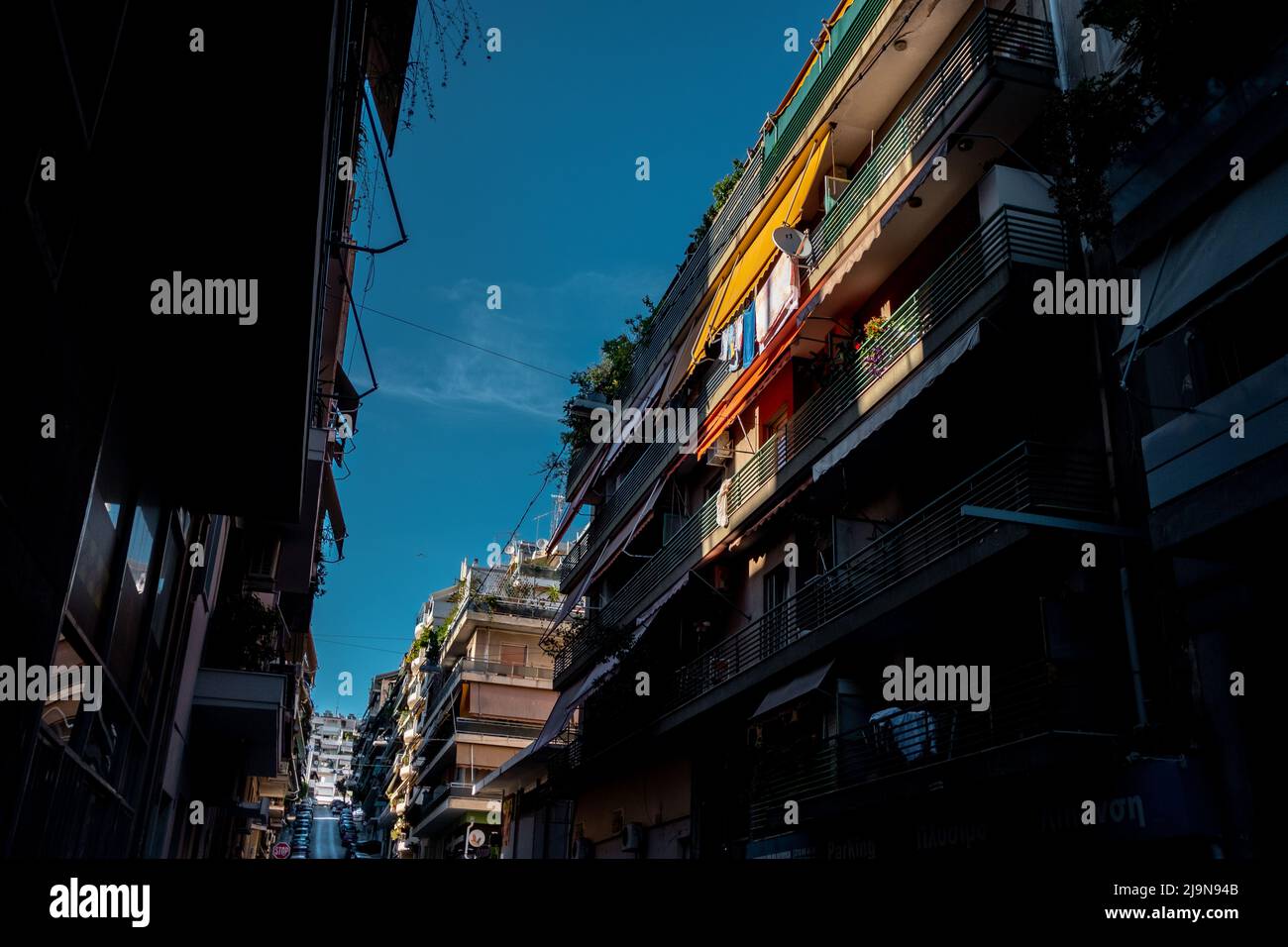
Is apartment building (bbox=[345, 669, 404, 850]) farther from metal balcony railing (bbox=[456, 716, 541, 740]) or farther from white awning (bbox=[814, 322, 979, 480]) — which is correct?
white awning (bbox=[814, 322, 979, 480])

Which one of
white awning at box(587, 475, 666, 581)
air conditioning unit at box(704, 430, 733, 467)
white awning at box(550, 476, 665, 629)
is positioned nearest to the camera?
air conditioning unit at box(704, 430, 733, 467)

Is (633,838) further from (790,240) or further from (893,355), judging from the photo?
(790,240)

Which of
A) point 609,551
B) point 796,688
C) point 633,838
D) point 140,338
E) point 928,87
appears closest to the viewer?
point 140,338

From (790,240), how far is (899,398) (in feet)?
16.7

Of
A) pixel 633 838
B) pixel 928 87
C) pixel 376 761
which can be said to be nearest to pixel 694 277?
pixel 928 87

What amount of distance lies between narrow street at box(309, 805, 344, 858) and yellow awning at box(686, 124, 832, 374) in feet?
151

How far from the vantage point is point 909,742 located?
13.2 meters

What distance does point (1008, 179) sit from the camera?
1326cm

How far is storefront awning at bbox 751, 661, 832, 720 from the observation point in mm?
15266

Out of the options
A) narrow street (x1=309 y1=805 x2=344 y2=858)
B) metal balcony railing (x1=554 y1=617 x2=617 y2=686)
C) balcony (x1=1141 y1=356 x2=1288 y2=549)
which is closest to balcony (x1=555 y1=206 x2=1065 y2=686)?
metal balcony railing (x1=554 y1=617 x2=617 y2=686)

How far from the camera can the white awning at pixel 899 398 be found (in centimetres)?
1262
